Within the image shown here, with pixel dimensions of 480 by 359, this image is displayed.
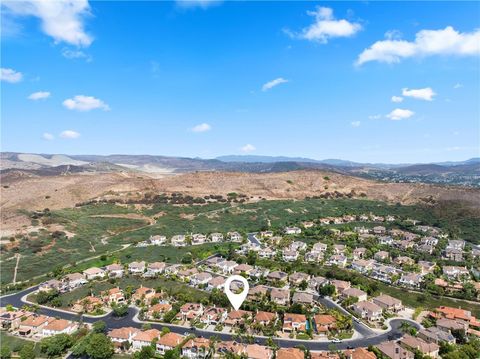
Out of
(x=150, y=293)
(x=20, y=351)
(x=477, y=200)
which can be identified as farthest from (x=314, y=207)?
(x=20, y=351)

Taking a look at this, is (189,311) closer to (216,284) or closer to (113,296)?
(216,284)

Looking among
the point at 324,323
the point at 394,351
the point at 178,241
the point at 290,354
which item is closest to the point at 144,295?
→ the point at 290,354

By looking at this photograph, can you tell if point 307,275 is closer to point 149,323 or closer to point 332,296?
point 332,296

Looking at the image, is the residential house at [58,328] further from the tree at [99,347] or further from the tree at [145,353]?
the tree at [145,353]

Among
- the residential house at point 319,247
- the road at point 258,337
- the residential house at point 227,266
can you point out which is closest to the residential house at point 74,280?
the road at point 258,337

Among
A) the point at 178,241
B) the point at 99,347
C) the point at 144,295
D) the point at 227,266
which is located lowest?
the point at 144,295

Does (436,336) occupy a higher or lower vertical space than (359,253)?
lower
